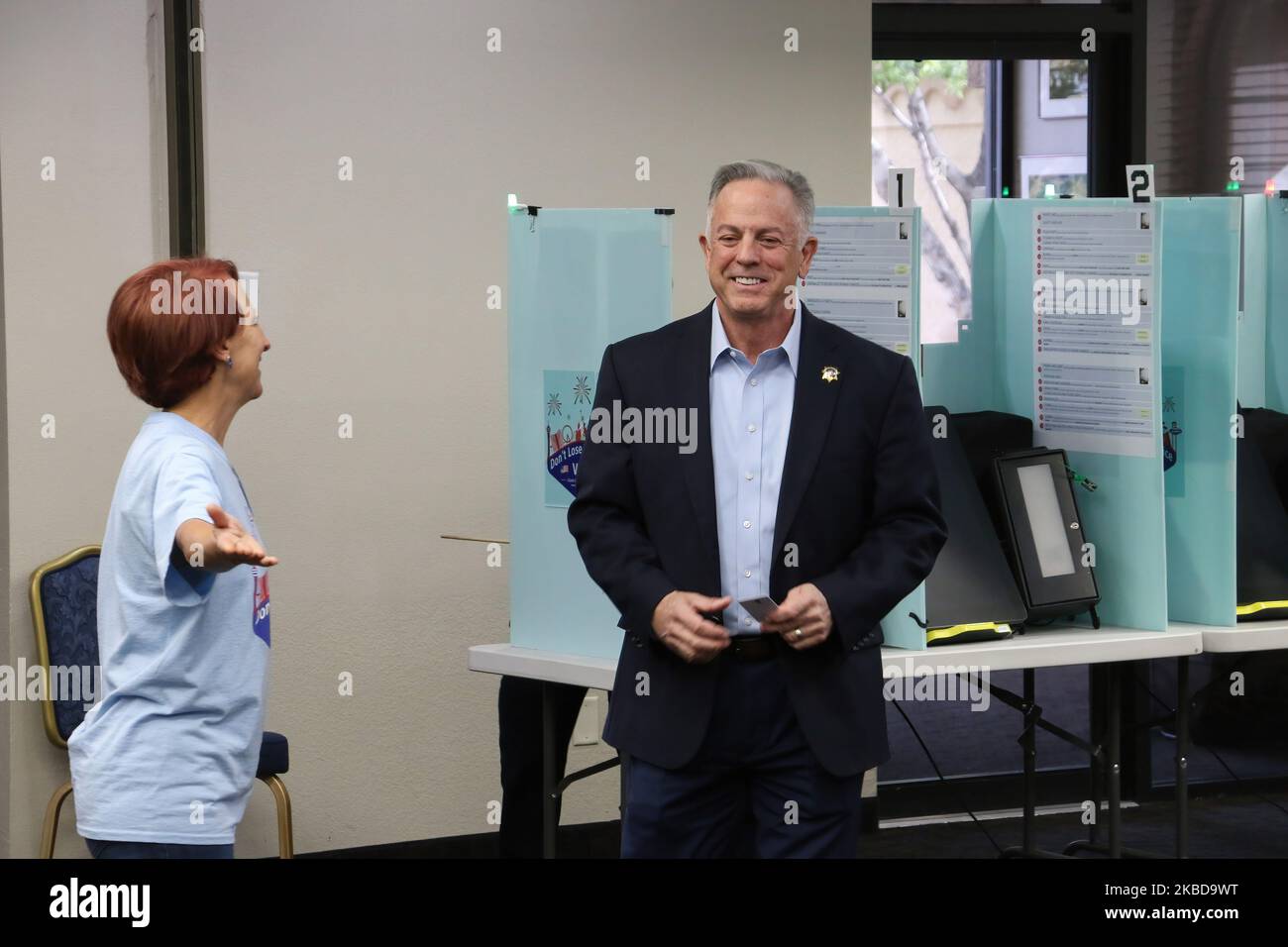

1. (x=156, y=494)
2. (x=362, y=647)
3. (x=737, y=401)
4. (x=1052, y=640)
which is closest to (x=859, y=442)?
(x=737, y=401)

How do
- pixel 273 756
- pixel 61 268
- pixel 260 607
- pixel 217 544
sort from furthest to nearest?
1. pixel 61 268
2. pixel 273 756
3. pixel 260 607
4. pixel 217 544

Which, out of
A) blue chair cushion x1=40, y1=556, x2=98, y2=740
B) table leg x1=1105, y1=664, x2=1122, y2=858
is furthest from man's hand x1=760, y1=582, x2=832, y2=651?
blue chair cushion x1=40, y1=556, x2=98, y2=740

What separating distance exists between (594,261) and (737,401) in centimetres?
101

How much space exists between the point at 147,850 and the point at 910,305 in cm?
208

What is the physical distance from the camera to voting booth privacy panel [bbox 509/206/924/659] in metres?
3.22

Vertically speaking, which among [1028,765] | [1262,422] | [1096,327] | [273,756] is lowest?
[1028,765]

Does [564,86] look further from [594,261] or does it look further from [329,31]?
[594,261]

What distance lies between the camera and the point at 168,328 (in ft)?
6.36

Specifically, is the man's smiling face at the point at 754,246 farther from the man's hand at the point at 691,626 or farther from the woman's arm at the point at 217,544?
the woman's arm at the point at 217,544

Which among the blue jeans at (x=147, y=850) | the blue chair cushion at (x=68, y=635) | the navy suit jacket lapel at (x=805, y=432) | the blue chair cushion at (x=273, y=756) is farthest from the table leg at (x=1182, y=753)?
the blue chair cushion at (x=68, y=635)

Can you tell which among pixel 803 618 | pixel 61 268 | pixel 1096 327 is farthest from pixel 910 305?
pixel 61 268

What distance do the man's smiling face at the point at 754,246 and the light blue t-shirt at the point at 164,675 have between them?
32.5 inches

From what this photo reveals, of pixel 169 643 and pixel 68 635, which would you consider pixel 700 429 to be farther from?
pixel 68 635

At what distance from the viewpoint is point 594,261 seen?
10.6 feet
